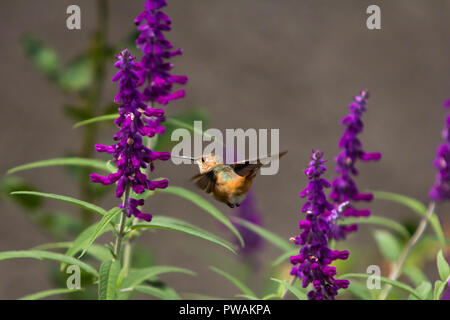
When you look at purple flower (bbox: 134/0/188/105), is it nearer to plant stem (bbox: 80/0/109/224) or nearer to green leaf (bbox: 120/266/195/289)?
green leaf (bbox: 120/266/195/289)

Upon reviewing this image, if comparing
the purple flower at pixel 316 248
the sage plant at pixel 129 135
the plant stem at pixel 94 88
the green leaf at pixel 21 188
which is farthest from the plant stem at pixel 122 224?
the plant stem at pixel 94 88

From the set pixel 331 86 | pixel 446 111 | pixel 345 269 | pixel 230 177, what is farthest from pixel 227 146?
pixel 446 111

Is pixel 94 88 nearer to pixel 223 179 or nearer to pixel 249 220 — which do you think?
pixel 249 220

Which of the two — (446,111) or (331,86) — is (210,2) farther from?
(446,111)

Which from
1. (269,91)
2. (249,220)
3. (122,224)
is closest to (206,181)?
(122,224)

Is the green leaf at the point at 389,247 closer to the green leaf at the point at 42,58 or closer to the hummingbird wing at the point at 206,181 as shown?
the hummingbird wing at the point at 206,181
